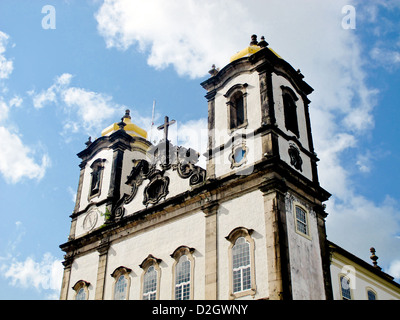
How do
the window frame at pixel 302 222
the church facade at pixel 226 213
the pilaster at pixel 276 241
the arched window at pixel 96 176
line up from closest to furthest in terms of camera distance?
the pilaster at pixel 276 241 < the church facade at pixel 226 213 < the window frame at pixel 302 222 < the arched window at pixel 96 176

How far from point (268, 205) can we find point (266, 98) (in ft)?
17.2

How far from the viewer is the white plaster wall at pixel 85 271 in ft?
80.5

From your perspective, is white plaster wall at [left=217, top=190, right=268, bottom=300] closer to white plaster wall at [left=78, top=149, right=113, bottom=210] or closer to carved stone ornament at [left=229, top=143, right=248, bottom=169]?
carved stone ornament at [left=229, top=143, right=248, bottom=169]

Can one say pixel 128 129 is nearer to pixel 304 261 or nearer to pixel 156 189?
pixel 156 189

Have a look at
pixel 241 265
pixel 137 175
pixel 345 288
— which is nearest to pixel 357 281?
pixel 345 288

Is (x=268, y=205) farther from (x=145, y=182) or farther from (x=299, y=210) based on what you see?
(x=145, y=182)

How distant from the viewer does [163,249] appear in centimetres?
2198

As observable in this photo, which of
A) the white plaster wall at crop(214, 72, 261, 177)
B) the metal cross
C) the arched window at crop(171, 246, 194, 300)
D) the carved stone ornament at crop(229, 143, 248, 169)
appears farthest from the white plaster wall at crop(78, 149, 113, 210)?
the carved stone ornament at crop(229, 143, 248, 169)

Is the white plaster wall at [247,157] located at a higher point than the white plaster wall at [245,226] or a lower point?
higher

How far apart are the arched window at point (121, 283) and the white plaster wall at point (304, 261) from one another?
7.89m

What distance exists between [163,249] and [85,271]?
5436 millimetres

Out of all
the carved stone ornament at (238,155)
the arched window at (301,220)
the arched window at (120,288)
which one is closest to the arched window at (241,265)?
the arched window at (301,220)

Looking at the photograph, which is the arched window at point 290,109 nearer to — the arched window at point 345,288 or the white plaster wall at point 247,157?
the white plaster wall at point 247,157
